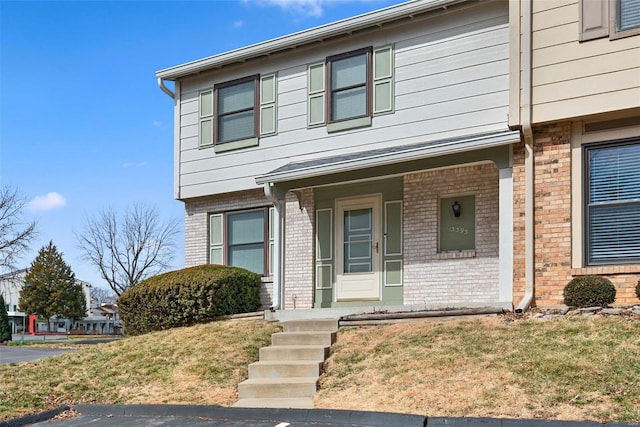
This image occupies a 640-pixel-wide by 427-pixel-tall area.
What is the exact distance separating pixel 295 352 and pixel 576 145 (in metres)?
5.31

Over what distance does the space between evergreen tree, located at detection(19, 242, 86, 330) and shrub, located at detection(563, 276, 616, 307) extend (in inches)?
1669

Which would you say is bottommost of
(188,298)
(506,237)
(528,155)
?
(188,298)

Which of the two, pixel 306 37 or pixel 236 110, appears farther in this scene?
pixel 236 110

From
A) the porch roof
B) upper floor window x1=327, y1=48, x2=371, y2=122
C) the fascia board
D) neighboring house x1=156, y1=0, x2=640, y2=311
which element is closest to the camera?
neighboring house x1=156, y1=0, x2=640, y2=311

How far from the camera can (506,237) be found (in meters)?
10.4

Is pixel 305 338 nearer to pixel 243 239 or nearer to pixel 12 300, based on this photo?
pixel 243 239

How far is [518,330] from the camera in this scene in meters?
8.78

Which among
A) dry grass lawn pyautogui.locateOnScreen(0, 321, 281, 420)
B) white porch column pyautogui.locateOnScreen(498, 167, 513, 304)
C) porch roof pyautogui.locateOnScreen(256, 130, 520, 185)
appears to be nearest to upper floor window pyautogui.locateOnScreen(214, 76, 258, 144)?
porch roof pyautogui.locateOnScreen(256, 130, 520, 185)

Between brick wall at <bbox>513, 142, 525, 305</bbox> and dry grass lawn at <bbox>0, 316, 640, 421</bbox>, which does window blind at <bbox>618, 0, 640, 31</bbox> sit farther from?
dry grass lawn at <bbox>0, 316, 640, 421</bbox>

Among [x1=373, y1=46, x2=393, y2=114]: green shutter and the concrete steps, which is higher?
[x1=373, y1=46, x2=393, y2=114]: green shutter

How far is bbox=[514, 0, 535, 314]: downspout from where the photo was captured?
33.5ft

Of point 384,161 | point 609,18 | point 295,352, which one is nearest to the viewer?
point 295,352

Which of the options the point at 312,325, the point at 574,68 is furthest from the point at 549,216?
the point at 312,325

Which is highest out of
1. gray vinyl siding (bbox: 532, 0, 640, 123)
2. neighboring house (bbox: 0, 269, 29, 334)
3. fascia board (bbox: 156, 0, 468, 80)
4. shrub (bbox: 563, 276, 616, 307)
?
fascia board (bbox: 156, 0, 468, 80)
